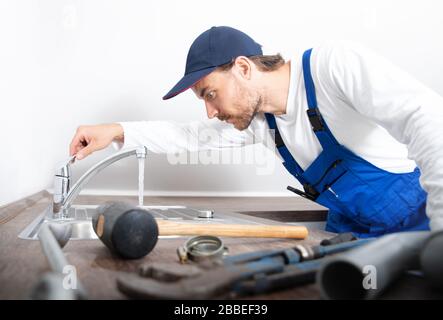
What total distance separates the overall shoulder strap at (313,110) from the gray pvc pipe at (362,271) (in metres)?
0.66

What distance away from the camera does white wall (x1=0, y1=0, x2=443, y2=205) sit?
5.32ft

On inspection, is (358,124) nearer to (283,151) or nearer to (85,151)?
(283,151)

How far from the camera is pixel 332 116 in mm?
1038

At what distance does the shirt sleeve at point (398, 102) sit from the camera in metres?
0.71

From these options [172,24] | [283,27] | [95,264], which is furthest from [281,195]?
[95,264]

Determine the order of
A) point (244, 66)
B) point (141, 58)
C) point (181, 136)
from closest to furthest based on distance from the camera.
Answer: point (244, 66) < point (181, 136) < point (141, 58)

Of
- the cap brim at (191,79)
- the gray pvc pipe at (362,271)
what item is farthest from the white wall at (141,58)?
the gray pvc pipe at (362,271)

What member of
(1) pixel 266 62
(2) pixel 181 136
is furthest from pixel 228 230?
(2) pixel 181 136

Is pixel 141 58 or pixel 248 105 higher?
pixel 141 58

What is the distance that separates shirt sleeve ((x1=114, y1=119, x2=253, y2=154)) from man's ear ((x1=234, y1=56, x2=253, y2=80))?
32 cm

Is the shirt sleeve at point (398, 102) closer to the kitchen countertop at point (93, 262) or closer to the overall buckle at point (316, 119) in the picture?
the overall buckle at point (316, 119)

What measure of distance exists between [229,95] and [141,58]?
0.73m
